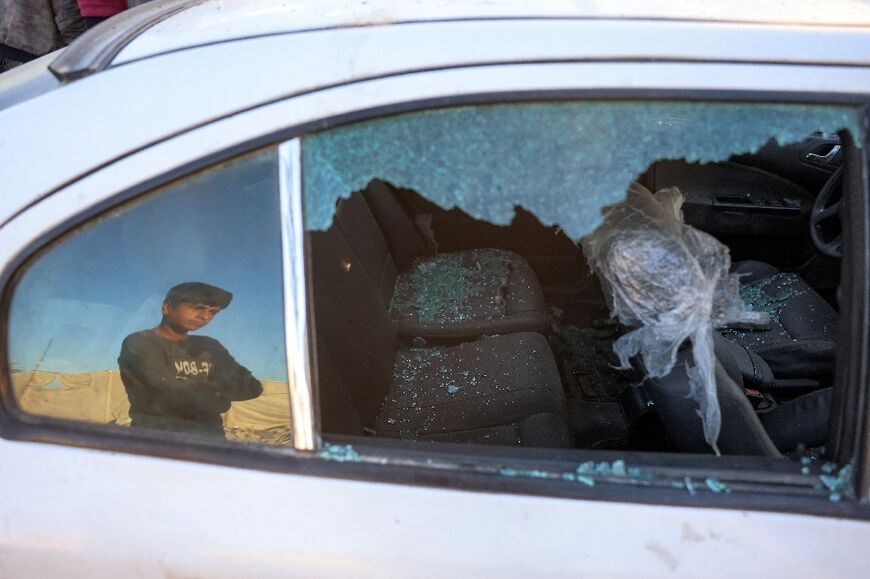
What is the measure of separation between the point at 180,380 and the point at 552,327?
1690 millimetres

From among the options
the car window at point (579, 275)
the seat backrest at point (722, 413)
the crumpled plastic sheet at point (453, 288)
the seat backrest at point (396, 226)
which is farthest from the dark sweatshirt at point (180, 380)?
the crumpled plastic sheet at point (453, 288)

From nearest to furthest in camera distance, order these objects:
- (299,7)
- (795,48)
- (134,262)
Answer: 1. (795,48)
2. (134,262)
3. (299,7)

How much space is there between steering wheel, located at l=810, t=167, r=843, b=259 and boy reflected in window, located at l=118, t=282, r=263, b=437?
7.50 feet

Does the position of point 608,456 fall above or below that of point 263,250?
below

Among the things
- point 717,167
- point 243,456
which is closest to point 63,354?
point 243,456

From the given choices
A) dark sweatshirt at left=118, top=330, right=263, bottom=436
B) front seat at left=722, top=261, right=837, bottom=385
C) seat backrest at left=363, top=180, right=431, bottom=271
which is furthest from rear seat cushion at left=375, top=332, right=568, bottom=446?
dark sweatshirt at left=118, top=330, right=263, bottom=436

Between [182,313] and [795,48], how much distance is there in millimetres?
1073

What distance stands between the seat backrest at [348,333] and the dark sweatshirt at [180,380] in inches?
7.1

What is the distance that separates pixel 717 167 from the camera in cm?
315

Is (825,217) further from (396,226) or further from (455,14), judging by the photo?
(455,14)

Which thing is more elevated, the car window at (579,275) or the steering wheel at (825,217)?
the steering wheel at (825,217)

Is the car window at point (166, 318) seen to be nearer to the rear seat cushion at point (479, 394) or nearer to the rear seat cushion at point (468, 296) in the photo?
the rear seat cushion at point (479, 394)

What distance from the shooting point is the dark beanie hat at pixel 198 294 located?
1.22 m

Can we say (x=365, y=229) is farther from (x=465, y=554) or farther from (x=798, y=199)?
(x=798, y=199)
